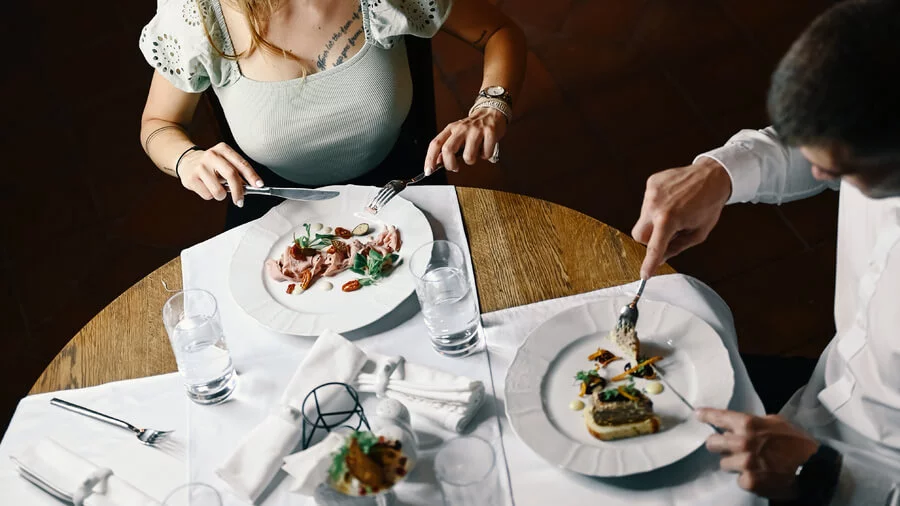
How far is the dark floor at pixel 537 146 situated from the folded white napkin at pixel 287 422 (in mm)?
1497

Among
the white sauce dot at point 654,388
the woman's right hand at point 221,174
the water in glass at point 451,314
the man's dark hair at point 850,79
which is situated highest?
the man's dark hair at point 850,79

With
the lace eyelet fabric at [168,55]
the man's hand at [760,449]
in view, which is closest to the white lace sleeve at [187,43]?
the lace eyelet fabric at [168,55]

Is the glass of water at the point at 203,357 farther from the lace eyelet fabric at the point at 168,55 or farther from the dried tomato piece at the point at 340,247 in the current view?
the lace eyelet fabric at the point at 168,55

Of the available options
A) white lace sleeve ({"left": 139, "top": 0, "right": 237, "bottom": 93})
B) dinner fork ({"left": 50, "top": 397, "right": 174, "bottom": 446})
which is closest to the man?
dinner fork ({"left": 50, "top": 397, "right": 174, "bottom": 446})

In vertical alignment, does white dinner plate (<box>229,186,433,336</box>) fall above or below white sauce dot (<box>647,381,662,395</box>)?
above

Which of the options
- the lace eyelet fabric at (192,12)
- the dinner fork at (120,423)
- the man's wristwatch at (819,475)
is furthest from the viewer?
the lace eyelet fabric at (192,12)

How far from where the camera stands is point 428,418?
4.18ft

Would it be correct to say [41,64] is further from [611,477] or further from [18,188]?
[611,477]

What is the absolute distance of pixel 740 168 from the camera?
145cm

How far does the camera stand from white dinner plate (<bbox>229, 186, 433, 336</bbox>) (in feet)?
4.67

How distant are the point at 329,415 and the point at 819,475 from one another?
68 cm

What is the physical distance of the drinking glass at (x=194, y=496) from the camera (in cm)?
117

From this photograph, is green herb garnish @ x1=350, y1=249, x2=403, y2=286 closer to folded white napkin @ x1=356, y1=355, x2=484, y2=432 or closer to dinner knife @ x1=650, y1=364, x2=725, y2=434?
folded white napkin @ x1=356, y1=355, x2=484, y2=432

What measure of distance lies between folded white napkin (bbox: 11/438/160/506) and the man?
0.79 meters
